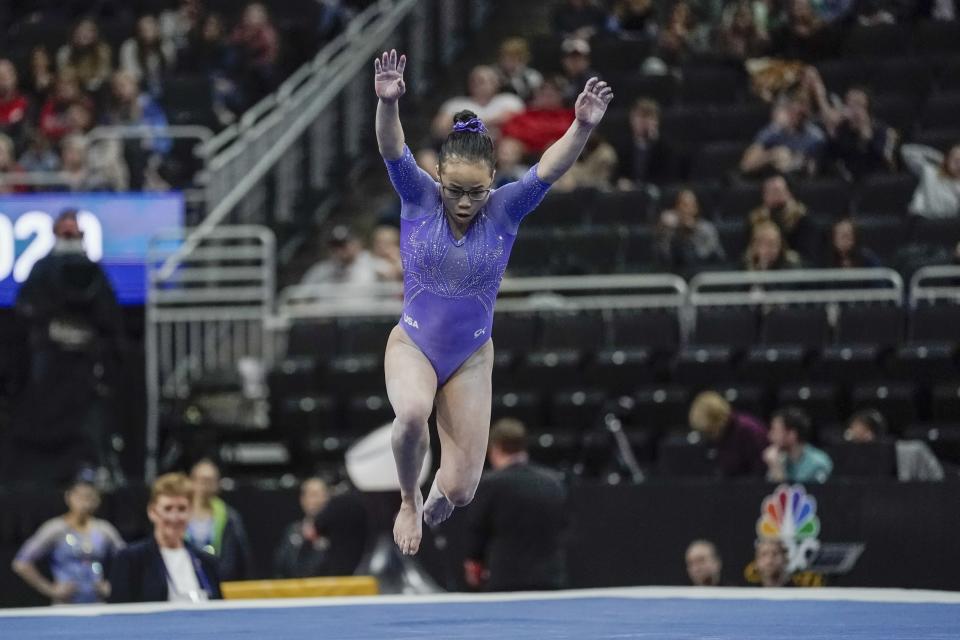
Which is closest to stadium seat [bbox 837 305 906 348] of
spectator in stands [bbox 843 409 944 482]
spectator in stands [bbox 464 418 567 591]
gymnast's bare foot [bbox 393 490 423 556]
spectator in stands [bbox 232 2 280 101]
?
spectator in stands [bbox 843 409 944 482]

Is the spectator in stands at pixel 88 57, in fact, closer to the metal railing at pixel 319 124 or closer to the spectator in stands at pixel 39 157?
the spectator in stands at pixel 39 157

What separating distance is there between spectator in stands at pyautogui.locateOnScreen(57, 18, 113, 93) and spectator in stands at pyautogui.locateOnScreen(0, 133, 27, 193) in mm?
1298

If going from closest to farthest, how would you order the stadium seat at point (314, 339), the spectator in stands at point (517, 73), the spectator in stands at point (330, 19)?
the stadium seat at point (314, 339) < the spectator in stands at point (517, 73) < the spectator in stands at point (330, 19)

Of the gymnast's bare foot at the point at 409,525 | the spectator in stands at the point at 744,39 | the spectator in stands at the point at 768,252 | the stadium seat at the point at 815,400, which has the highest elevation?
the spectator in stands at the point at 744,39

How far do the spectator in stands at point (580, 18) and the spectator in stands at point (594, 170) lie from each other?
80.8 inches

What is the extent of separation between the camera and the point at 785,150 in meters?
13.3

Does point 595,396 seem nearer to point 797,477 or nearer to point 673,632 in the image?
point 797,477

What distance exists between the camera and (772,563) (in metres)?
10.0

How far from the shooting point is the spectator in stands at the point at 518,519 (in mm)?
9273

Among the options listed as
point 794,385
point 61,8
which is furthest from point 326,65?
point 794,385

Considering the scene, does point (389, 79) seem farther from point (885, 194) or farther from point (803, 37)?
point (803, 37)

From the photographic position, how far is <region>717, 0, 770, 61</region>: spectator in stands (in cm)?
1448

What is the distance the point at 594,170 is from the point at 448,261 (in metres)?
6.77

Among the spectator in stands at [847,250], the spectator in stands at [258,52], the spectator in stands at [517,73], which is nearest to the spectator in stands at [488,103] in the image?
the spectator in stands at [517,73]
